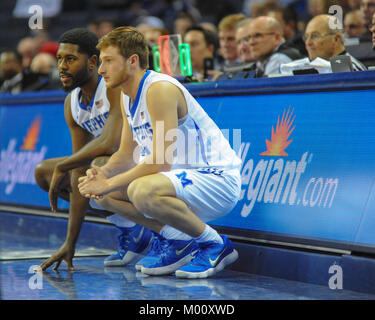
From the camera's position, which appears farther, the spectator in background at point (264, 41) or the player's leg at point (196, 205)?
the spectator in background at point (264, 41)

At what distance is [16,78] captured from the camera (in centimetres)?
1023

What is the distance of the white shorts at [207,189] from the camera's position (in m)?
4.66

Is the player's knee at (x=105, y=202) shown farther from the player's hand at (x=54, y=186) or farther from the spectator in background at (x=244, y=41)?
the spectator in background at (x=244, y=41)

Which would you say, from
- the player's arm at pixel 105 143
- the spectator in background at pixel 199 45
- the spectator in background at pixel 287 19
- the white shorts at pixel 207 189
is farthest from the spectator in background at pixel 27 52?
the white shorts at pixel 207 189

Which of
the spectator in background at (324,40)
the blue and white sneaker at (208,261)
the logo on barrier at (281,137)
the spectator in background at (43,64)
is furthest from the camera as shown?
the spectator in background at (43,64)

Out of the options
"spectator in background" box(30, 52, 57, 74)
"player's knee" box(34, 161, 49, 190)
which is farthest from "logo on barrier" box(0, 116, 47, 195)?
"spectator in background" box(30, 52, 57, 74)

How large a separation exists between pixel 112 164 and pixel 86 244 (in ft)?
5.64

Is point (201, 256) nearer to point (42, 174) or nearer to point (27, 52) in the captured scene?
point (42, 174)

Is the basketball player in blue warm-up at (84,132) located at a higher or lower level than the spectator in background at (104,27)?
lower

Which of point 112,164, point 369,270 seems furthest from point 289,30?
point 369,270

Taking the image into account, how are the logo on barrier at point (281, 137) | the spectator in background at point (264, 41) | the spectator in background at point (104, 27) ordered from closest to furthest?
the logo on barrier at point (281, 137) < the spectator in background at point (264, 41) < the spectator in background at point (104, 27)

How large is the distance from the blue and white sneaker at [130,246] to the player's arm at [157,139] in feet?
2.92

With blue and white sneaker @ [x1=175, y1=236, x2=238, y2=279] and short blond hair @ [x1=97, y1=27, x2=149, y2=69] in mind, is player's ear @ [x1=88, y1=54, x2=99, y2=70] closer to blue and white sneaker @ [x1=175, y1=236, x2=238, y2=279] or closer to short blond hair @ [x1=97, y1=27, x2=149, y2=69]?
short blond hair @ [x1=97, y1=27, x2=149, y2=69]

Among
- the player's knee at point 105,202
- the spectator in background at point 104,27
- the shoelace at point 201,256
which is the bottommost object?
the shoelace at point 201,256
